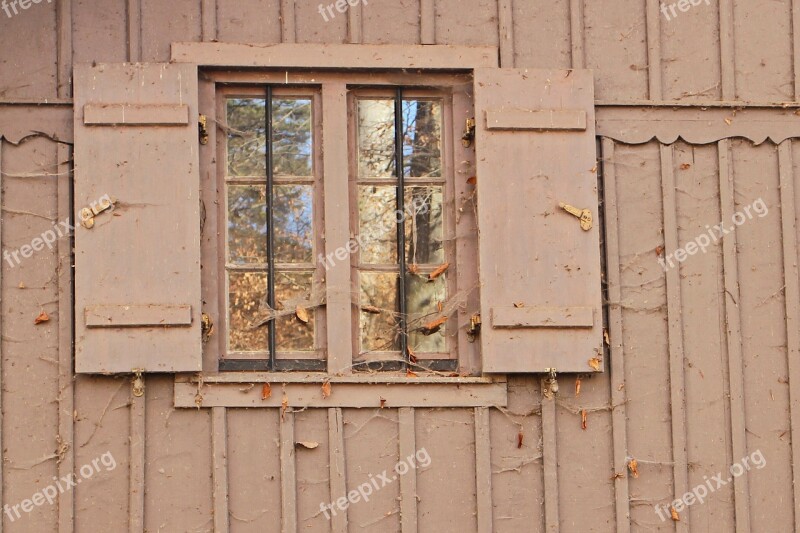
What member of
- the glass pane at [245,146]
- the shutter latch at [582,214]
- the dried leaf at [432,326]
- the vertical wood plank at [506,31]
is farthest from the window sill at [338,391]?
the vertical wood plank at [506,31]

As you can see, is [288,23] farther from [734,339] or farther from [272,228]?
[734,339]

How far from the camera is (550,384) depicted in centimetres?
488

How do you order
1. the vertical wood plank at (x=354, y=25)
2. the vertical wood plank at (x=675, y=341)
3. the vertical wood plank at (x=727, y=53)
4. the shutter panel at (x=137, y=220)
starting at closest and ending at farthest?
the shutter panel at (x=137, y=220) < the vertical wood plank at (x=675, y=341) < the vertical wood plank at (x=354, y=25) < the vertical wood plank at (x=727, y=53)

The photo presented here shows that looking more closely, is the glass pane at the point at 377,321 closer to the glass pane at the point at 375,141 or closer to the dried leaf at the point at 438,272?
the dried leaf at the point at 438,272

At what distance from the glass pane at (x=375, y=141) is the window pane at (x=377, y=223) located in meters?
0.08

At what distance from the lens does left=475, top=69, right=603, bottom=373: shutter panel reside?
4.85 metres

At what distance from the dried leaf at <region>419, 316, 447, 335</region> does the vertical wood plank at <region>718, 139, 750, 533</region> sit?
1301mm

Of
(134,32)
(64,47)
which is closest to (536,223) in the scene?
(134,32)

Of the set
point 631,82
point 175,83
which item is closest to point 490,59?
point 631,82

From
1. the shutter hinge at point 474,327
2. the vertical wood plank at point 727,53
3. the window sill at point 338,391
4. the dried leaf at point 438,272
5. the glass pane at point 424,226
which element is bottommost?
the window sill at point 338,391

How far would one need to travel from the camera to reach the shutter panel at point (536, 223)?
4848 mm

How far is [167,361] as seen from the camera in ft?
15.5

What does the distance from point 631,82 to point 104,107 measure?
2.40 meters

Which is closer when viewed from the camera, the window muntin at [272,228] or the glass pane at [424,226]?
the window muntin at [272,228]
